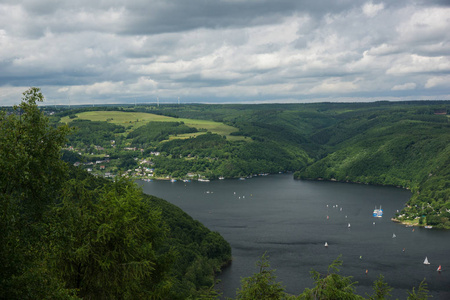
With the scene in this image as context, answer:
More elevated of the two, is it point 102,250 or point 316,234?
point 102,250

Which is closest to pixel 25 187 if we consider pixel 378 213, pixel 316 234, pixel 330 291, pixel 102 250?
pixel 102 250

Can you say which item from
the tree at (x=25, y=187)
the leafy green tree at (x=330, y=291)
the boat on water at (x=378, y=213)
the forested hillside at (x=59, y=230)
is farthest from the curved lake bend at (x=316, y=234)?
the tree at (x=25, y=187)

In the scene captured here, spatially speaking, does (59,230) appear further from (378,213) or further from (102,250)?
(378,213)

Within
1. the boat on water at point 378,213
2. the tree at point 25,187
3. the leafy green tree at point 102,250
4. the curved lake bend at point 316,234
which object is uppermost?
the tree at point 25,187

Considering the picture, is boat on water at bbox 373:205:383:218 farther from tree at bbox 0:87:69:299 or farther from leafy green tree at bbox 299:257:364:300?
tree at bbox 0:87:69:299

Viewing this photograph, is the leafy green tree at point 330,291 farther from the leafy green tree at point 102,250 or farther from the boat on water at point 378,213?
the boat on water at point 378,213
